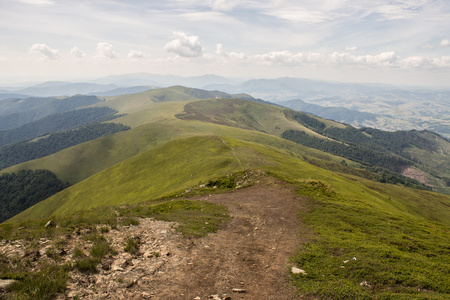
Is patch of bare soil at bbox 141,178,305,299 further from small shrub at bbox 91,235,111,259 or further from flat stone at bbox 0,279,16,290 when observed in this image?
flat stone at bbox 0,279,16,290

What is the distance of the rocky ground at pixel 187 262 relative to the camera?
1073cm

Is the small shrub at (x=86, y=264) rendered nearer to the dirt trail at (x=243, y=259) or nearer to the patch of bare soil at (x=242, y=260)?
the patch of bare soil at (x=242, y=260)

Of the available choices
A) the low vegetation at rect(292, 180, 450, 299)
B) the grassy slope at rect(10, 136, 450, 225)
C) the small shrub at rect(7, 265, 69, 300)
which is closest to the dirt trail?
the low vegetation at rect(292, 180, 450, 299)

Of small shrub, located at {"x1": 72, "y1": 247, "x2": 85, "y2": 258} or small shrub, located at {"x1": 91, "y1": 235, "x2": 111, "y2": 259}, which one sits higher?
small shrub, located at {"x1": 72, "y1": 247, "x2": 85, "y2": 258}

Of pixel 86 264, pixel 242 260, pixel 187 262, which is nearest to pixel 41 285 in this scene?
pixel 86 264

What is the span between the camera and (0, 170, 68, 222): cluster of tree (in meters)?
153

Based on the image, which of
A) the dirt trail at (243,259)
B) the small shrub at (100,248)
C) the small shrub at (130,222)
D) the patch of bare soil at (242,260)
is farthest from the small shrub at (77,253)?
the small shrub at (130,222)

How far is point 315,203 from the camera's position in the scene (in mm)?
26469

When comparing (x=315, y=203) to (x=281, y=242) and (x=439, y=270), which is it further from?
(x=439, y=270)

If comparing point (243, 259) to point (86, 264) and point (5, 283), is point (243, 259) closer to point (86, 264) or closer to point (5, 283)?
point (86, 264)

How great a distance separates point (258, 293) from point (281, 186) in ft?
74.4

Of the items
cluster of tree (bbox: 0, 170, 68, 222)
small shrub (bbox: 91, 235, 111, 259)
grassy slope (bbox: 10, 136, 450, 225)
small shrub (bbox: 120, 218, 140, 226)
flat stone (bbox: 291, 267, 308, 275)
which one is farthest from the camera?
cluster of tree (bbox: 0, 170, 68, 222)

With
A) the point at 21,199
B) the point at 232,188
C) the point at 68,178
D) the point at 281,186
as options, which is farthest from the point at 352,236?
the point at 21,199

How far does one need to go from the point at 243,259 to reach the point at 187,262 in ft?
12.0
